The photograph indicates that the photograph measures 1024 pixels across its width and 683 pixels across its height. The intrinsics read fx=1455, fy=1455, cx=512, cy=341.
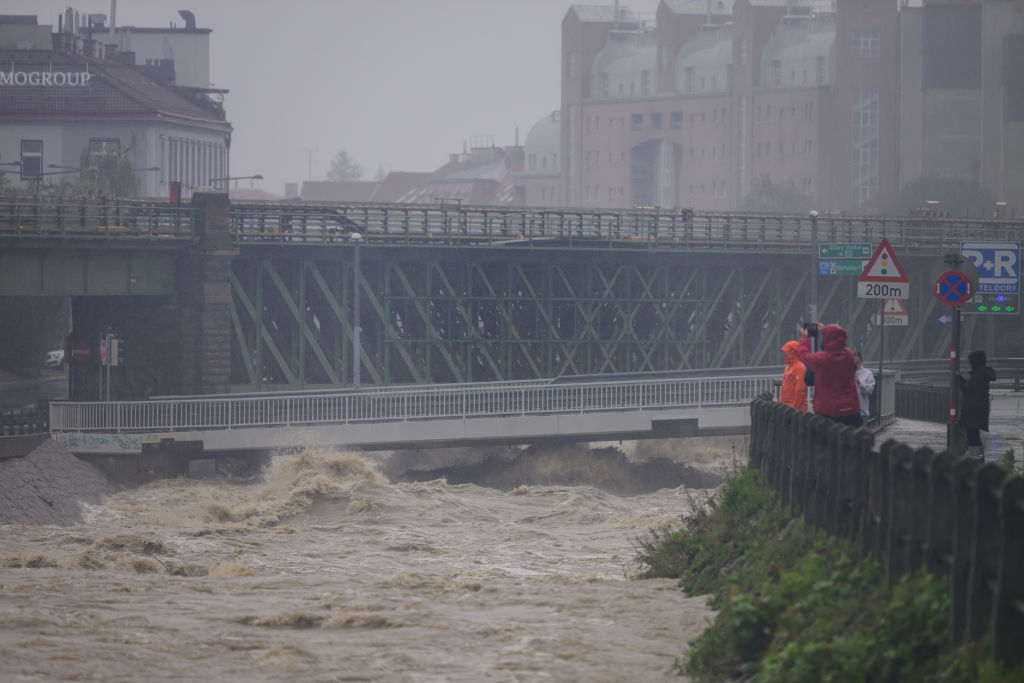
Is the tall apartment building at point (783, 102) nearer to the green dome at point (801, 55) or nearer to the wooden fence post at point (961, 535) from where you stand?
the green dome at point (801, 55)

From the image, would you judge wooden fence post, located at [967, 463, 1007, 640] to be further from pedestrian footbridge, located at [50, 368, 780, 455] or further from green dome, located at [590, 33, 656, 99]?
green dome, located at [590, 33, 656, 99]

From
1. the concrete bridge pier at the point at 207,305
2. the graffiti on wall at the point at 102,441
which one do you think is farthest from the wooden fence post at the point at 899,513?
the concrete bridge pier at the point at 207,305

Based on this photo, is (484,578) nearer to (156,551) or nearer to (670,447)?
(156,551)

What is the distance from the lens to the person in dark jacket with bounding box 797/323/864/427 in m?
16.1

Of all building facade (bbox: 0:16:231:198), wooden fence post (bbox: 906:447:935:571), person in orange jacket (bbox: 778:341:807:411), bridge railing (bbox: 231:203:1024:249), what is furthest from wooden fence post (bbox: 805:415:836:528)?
building facade (bbox: 0:16:231:198)

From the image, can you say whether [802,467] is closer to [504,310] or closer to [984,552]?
[984,552]

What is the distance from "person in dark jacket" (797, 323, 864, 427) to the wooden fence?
2.47ft

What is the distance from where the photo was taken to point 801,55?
398 ft

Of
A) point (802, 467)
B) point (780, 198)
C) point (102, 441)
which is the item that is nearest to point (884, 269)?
point (802, 467)

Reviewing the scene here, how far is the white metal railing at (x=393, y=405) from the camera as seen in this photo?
3650 cm

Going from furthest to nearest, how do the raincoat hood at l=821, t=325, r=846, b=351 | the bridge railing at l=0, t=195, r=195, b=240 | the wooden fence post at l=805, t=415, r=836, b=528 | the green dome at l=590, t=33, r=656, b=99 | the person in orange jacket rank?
the green dome at l=590, t=33, r=656, b=99, the bridge railing at l=0, t=195, r=195, b=240, the person in orange jacket, the raincoat hood at l=821, t=325, r=846, b=351, the wooden fence post at l=805, t=415, r=836, b=528

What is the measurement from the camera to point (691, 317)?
176 feet

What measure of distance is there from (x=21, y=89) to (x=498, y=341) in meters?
42.8

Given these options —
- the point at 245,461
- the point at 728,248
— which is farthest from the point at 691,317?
the point at 245,461
